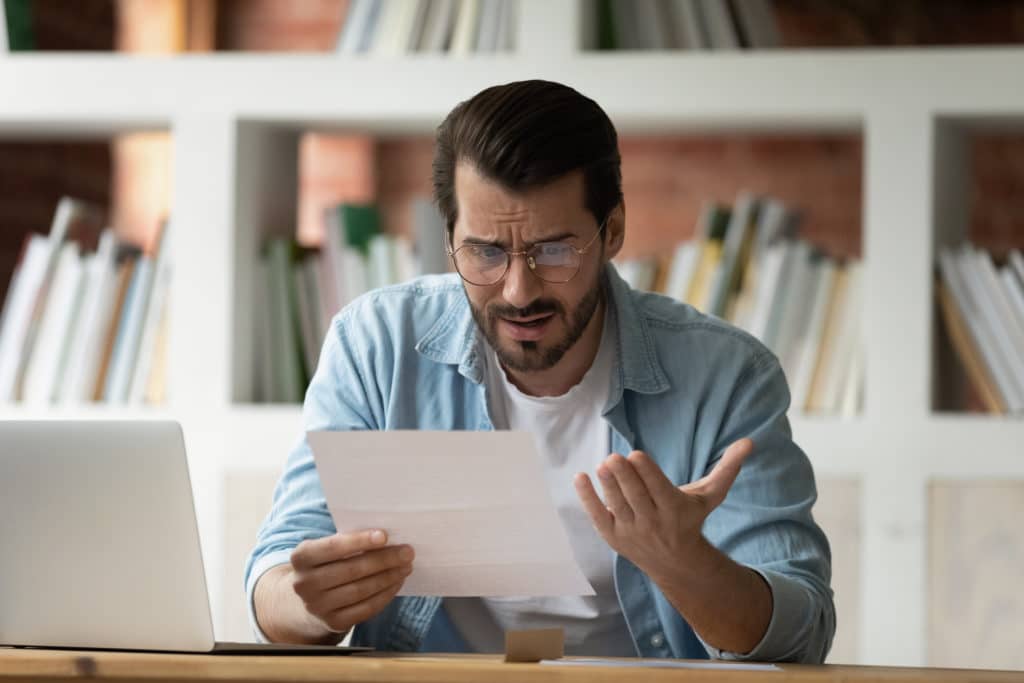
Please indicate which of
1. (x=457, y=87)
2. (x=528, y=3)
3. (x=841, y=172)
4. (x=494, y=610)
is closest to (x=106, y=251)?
(x=457, y=87)

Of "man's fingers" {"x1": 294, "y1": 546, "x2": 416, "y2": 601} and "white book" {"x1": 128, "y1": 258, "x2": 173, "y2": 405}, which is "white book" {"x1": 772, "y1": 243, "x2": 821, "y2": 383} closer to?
"white book" {"x1": 128, "y1": 258, "x2": 173, "y2": 405}

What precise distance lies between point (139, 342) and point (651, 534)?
1.59 metres

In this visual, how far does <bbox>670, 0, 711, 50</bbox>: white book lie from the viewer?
258cm

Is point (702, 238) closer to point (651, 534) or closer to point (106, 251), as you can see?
point (106, 251)

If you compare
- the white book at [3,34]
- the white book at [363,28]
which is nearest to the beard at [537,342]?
the white book at [363,28]

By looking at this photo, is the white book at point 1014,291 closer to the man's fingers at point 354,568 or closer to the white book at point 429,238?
the white book at point 429,238

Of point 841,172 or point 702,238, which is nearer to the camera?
point 702,238

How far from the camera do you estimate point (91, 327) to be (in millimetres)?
2691

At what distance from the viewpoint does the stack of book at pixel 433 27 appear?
2602 mm

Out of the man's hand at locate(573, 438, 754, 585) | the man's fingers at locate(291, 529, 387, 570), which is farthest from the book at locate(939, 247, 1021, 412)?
the man's fingers at locate(291, 529, 387, 570)

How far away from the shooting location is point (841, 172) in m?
4.74

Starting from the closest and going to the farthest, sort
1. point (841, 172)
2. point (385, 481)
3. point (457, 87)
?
1. point (385, 481)
2. point (457, 87)
3. point (841, 172)

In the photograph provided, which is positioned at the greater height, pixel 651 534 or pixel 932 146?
pixel 932 146

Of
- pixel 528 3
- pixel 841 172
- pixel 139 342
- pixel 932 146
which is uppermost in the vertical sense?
pixel 841 172
